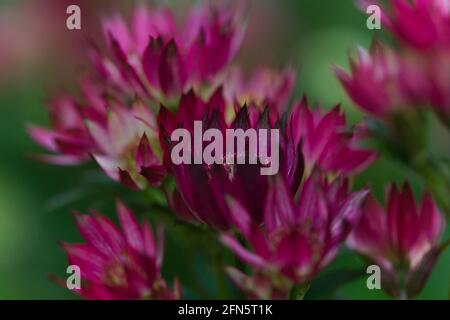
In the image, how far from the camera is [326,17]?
1.45 meters

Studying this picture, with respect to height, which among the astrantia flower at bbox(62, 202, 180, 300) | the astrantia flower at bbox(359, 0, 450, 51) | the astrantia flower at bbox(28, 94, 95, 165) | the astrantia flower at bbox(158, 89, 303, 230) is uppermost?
Result: the astrantia flower at bbox(359, 0, 450, 51)

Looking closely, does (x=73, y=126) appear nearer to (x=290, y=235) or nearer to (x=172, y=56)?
(x=172, y=56)

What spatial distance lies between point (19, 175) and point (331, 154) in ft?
2.79

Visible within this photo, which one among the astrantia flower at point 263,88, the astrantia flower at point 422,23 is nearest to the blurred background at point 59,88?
the astrantia flower at point 263,88

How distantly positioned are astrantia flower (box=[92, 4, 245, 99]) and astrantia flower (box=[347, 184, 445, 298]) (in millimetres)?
131

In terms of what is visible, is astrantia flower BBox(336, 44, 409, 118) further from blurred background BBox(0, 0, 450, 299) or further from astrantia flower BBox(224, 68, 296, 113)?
blurred background BBox(0, 0, 450, 299)

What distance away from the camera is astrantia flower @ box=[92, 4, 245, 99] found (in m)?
0.52

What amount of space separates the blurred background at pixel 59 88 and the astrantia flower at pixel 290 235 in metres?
0.52

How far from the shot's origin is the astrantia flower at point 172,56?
0.52 meters

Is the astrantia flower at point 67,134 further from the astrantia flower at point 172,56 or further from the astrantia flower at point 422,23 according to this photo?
the astrantia flower at point 422,23

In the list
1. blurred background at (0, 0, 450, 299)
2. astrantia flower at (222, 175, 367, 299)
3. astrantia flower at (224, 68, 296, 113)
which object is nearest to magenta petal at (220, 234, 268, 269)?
astrantia flower at (222, 175, 367, 299)

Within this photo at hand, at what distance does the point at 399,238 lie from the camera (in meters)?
0.54

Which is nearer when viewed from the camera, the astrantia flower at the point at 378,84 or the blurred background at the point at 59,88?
the astrantia flower at the point at 378,84
